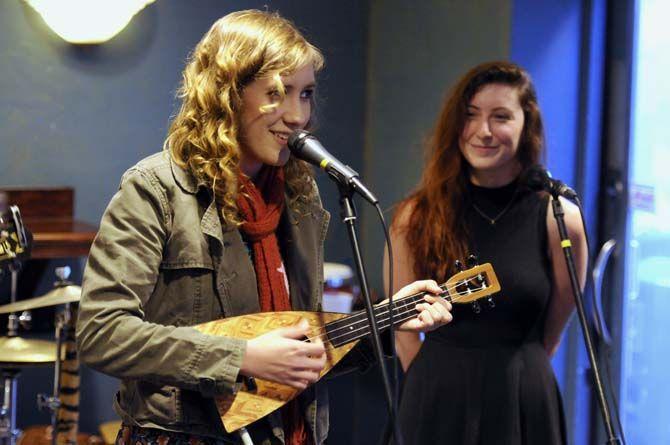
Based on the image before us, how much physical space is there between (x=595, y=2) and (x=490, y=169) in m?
1.37

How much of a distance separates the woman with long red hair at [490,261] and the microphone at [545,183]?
0.47 feet

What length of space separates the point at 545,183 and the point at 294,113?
0.77m

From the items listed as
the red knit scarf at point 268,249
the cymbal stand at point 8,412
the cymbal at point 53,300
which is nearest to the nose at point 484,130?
the red knit scarf at point 268,249

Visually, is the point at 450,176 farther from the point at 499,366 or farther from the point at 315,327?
the point at 315,327

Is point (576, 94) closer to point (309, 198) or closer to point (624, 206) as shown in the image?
point (624, 206)

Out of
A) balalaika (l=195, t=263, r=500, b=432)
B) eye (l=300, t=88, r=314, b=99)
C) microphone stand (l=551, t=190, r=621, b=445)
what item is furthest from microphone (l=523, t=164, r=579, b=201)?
eye (l=300, t=88, r=314, b=99)

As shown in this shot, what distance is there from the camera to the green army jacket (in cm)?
173

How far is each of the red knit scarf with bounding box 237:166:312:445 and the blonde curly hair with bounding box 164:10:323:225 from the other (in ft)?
0.13

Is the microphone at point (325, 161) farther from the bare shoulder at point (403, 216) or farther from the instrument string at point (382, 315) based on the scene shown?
the bare shoulder at point (403, 216)

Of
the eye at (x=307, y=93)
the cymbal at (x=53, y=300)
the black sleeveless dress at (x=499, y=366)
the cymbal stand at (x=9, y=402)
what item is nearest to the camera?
the eye at (x=307, y=93)

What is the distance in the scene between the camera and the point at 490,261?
2.71 meters

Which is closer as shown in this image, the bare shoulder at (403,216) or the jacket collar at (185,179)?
the jacket collar at (185,179)

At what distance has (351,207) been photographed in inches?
69.2

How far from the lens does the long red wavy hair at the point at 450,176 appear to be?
2.74 meters
